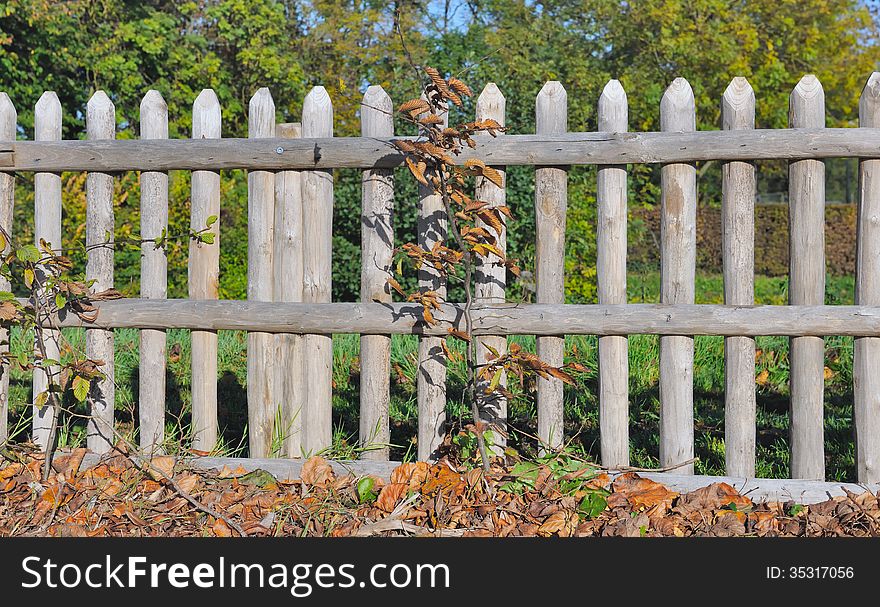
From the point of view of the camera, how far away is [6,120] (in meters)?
3.68

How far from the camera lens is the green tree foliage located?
9367mm

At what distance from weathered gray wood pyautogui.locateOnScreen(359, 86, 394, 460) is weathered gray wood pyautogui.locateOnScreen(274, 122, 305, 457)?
262 millimetres

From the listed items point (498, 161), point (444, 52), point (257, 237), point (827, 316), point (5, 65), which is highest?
point (5, 65)

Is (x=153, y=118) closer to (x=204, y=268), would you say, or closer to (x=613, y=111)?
(x=204, y=268)

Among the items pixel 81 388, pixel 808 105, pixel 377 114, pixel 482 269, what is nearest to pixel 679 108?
pixel 808 105

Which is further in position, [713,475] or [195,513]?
[713,475]

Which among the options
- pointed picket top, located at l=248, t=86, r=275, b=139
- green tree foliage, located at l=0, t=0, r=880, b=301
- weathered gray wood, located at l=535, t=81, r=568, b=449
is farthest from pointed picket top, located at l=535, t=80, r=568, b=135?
green tree foliage, located at l=0, t=0, r=880, b=301

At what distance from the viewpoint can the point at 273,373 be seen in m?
3.50

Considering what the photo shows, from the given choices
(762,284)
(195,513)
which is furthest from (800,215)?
(762,284)

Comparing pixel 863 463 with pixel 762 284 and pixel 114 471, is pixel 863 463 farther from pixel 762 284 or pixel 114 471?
pixel 762 284

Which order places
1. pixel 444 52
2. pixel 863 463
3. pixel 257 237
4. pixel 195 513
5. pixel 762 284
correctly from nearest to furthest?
1. pixel 195 513
2. pixel 863 463
3. pixel 257 237
4. pixel 444 52
5. pixel 762 284

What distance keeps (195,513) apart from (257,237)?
1103 mm

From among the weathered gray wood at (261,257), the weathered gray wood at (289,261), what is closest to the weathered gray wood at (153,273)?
the weathered gray wood at (261,257)

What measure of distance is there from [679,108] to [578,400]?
1.61 metres
